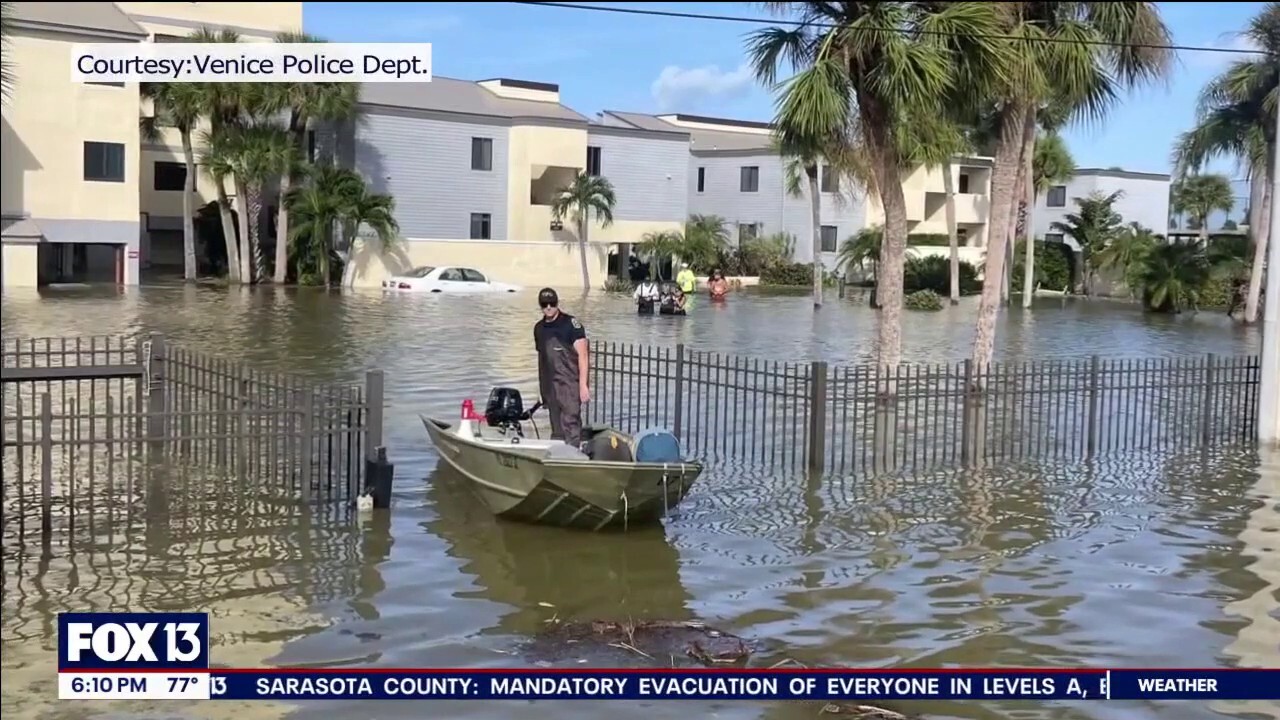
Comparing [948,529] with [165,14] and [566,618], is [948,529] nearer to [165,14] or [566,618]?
[566,618]

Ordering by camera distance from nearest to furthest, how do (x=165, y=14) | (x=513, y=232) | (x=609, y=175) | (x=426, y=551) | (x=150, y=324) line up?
(x=426, y=551) < (x=150, y=324) < (x=165, y=14) < (x=513, y=232) < (x=609, y=175)

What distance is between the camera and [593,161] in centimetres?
6122

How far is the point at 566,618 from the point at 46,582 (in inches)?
133

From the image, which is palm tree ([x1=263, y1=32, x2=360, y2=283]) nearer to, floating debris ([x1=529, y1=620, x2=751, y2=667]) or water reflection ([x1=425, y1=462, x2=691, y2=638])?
water reflection ([x1=425, y1=462, x2=691, y2=638])

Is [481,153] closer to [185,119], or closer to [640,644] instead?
[185,119]

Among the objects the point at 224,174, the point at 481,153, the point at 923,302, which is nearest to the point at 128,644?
the point at 224,174

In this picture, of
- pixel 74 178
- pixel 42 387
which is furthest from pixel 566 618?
pixel 74 178

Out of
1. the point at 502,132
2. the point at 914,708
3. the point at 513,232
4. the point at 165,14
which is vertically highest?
the point at 165,14

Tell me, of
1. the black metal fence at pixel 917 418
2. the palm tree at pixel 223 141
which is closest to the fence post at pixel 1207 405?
the black metal fence at pixel 917 418

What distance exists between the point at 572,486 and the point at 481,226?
4783 cm

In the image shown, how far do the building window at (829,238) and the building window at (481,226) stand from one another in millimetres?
16697

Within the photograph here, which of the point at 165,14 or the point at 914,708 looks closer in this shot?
the point at 914,708

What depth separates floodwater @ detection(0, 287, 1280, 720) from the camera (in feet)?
25.3

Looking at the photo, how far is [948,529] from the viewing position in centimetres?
1136
